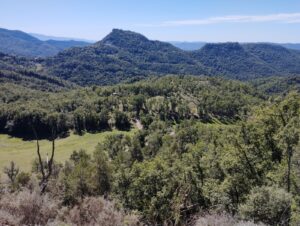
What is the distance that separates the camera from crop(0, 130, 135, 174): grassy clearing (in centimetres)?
12209

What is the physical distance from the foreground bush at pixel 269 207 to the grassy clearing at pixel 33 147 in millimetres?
98850

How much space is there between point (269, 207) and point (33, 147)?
125770 mm

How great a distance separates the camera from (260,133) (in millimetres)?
43375

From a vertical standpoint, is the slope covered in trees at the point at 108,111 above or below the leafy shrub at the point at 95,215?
below

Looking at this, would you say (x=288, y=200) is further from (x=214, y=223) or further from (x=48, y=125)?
(x=48, y=125)

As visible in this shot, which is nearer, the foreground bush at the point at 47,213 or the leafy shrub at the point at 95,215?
the foreground bush at the point at 47,213

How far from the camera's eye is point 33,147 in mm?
138375

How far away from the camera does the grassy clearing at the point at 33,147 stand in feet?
401

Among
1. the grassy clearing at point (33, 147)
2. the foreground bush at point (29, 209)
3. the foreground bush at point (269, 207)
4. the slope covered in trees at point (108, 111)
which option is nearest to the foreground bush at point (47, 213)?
the foreground bush at point (29, 209)

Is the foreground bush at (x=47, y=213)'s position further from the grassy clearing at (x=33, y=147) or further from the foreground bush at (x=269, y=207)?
the grassy clearing at (x=33, y=147)

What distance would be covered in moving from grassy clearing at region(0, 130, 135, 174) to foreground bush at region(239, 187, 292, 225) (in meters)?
98.9

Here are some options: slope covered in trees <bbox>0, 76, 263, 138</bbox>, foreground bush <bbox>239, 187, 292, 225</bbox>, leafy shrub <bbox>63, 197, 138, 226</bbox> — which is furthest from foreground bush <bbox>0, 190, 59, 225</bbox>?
slope covered in trees <bbox>0, 76, 263, 138</bbox>

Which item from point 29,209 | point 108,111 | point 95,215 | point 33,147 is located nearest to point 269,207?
point 95,215

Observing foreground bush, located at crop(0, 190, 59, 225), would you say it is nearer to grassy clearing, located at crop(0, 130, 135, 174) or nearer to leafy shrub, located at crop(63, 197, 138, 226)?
leafy shrub, located at crop(63, 197, 138, 226)
